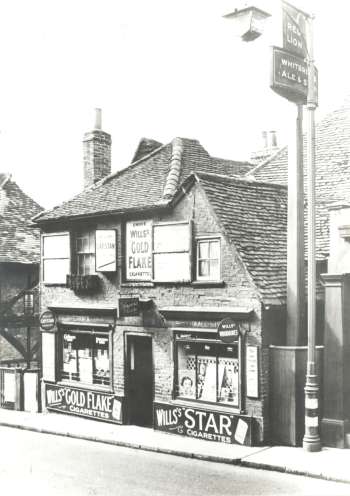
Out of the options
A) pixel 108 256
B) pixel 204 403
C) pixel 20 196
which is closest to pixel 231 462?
pixel 204 403

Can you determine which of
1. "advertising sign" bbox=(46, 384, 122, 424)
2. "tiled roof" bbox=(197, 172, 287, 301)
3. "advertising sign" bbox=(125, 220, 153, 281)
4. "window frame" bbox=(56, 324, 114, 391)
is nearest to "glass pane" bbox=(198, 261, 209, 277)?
"tiled roof" bbox=(197, 172, 287, 301)

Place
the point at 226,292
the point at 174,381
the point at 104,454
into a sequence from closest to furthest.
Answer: the point at 104,454, the point at 226,292, the point at 174,381

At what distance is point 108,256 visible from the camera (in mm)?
17766

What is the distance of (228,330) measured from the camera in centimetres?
1432

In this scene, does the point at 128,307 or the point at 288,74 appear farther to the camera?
the point at 128,307

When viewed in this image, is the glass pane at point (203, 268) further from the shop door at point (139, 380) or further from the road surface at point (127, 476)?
the road surface at point (127, 476)

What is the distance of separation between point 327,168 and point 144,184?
17.6 feet

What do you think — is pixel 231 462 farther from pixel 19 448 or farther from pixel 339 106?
pixel 339 106

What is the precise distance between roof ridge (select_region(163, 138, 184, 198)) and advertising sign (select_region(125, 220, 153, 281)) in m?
0.99

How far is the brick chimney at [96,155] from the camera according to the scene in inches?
858

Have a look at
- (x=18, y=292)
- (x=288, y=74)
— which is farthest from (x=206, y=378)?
(x=18, y=292)

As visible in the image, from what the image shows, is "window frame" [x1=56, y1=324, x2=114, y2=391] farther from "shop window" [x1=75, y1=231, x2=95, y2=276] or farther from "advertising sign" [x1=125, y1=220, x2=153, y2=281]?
"advertising sign" [x1=125, y1=220, x2=153, y2=281]

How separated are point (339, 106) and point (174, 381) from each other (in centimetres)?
1093

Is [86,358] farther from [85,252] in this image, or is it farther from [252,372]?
[252,372]
